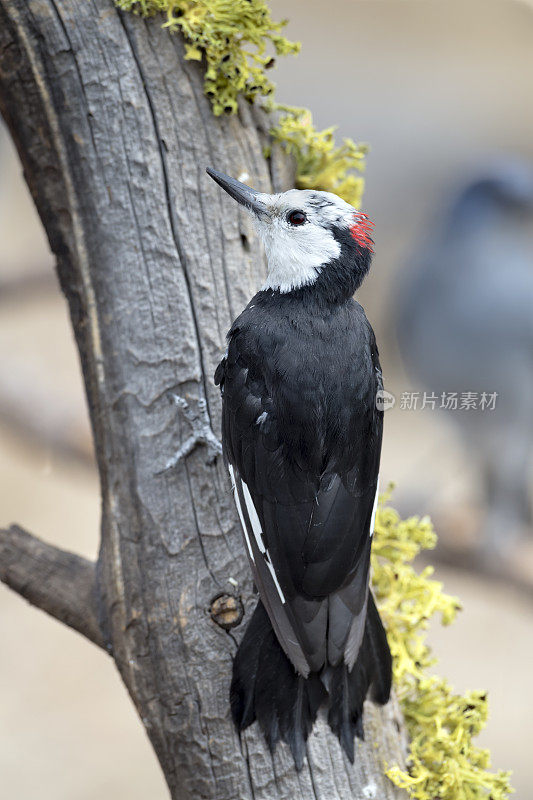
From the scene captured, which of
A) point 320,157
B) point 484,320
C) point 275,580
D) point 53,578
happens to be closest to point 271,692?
point 275,580

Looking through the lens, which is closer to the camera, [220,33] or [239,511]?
[239,511]

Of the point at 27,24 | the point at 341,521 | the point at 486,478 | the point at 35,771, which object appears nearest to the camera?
the point at 341,521

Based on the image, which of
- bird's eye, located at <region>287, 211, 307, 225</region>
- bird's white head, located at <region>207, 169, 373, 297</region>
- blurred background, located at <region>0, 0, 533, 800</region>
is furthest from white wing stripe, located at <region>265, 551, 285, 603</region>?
blurred background, located at <region>0, 0, 533, 800</region>

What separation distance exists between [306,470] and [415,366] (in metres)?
2.44

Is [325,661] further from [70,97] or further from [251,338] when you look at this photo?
[70,97]

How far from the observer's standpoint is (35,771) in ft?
12.6

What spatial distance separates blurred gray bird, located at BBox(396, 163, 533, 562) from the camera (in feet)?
10.9

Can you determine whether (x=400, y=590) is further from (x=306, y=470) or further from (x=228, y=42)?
(x=228, y=42)

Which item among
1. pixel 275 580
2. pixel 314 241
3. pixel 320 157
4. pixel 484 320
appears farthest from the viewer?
pixel 484 320

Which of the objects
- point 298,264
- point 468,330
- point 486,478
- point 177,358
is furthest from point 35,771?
point 298,264

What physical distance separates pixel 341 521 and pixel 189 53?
0.93 meters

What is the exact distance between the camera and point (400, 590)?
162 cm

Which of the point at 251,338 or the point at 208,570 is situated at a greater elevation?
the point at 251,338

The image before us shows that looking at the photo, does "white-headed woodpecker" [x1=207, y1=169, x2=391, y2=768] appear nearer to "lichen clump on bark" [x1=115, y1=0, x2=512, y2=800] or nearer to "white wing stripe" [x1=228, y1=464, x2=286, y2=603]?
"white wing stripe" [x1=228, y1=464, x2=286, y2=603]
